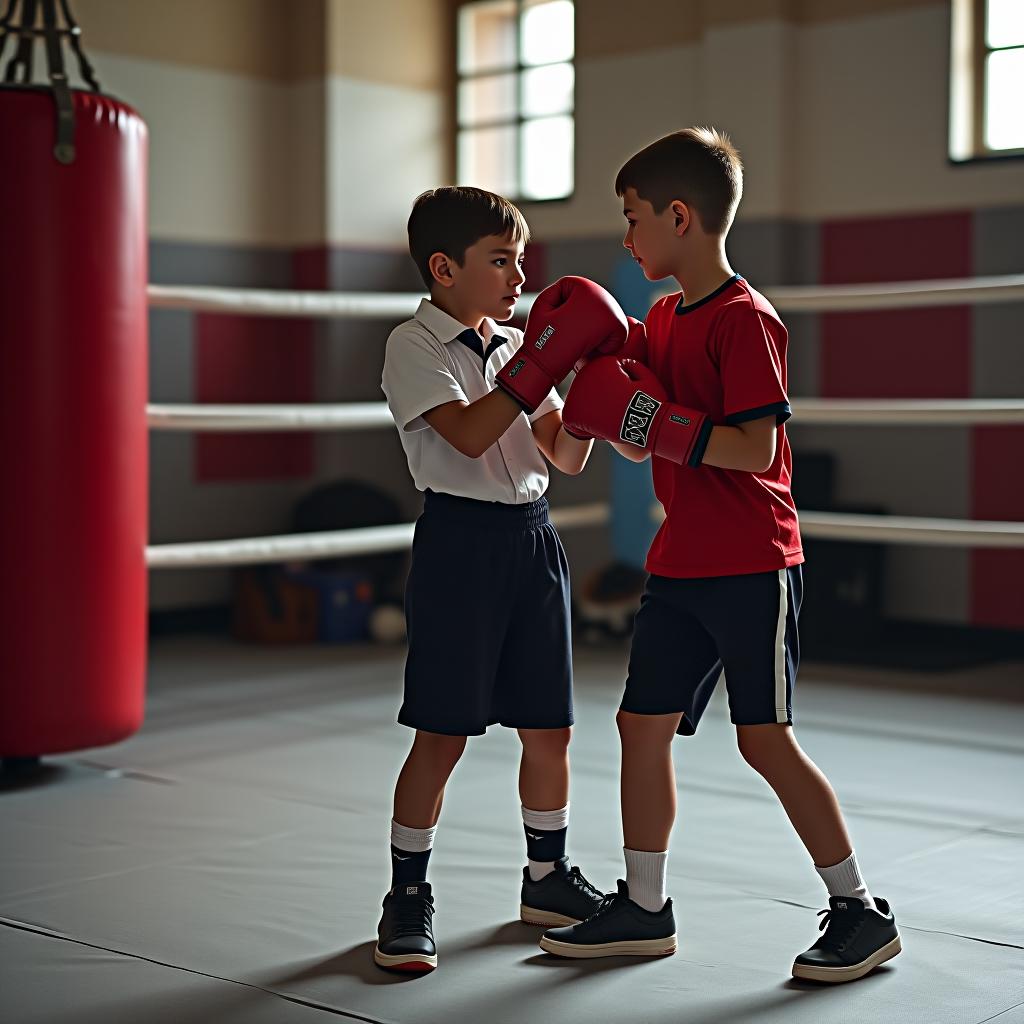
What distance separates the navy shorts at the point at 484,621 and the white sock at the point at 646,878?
189 millimetres

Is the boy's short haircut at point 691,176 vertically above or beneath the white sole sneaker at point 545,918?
above

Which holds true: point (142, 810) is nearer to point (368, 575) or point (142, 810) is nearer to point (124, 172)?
point (124, 172)

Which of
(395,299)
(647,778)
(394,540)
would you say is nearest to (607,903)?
(647,778)

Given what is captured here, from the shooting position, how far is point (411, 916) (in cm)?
188

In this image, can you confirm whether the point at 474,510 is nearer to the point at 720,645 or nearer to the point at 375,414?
the point at 720,645

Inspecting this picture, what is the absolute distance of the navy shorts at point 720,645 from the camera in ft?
5.87

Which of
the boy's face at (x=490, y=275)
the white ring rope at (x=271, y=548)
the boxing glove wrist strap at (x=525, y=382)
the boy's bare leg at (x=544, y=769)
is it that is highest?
the boy's face at (x=490, y=275)

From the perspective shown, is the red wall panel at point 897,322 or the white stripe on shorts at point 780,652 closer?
the white stripe on shorts at point 780,652

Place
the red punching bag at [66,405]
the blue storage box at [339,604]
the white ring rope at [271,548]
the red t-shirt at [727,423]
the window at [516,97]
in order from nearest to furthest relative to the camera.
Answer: the red t-shirt at [727,423]
the red punching bag at [66,405]
the white ring rope at [271,548]
the blue storage box at [339,604]
the window at [516,97]

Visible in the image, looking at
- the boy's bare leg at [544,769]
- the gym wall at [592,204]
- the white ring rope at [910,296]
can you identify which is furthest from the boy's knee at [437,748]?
the gym wall at [592,204]

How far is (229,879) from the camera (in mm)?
2232

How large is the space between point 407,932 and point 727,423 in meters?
0.71

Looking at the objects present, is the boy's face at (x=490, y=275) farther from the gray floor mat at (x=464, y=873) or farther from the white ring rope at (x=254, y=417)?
the white ring rope at (x=254, y=417)

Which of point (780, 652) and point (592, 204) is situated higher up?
point (592, 204)
